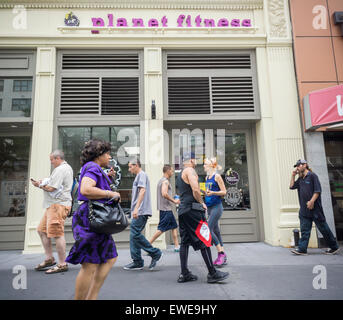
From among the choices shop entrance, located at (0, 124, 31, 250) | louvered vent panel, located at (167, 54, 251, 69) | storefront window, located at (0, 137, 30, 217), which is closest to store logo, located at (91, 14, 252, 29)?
louvered vent panel, located at (167, 54, 251, 69)

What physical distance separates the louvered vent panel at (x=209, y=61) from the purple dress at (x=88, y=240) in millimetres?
5319

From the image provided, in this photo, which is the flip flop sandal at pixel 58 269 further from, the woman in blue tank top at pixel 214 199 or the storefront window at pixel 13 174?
the storefront window at pixel 13 174

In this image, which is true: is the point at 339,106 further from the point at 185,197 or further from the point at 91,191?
the point at 91,191

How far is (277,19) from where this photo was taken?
6.97m

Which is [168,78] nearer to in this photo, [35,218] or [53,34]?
[53,34]

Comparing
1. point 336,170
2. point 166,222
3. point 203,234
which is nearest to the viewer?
point 203,234

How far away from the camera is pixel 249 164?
6.92m

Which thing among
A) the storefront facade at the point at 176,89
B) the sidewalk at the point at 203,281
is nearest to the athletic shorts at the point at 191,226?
the sidewalk at the point at 203,281

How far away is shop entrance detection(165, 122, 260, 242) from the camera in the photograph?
6617 mm

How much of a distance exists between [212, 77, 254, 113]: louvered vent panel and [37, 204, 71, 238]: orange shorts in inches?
181

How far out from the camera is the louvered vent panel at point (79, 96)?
21.7 feet

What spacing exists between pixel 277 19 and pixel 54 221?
25.2 feet

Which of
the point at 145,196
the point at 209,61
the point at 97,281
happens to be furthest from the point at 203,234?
the point at 209,61
